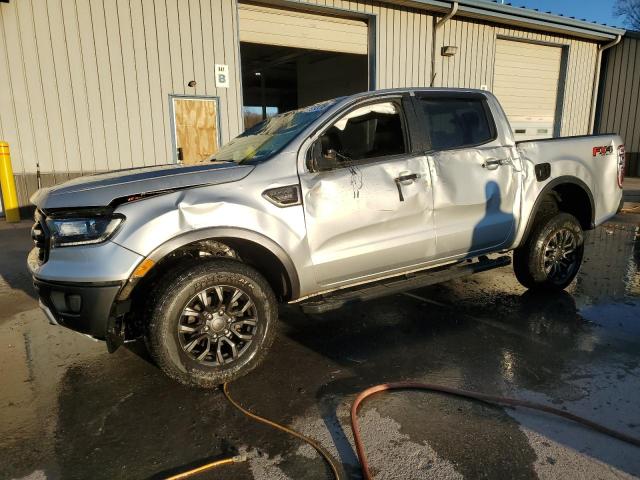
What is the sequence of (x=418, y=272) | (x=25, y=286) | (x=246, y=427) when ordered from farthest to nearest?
(x=25, y=286)
(x=418, y=272)
(x=246, y=427)

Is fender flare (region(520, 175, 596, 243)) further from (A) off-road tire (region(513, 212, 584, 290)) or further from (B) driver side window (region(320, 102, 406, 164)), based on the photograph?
(B) driver side window (region(320, 102, 406, 164))

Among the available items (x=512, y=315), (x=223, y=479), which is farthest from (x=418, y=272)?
(x=223, y=479)

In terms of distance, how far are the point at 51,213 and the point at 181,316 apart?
1.00 m

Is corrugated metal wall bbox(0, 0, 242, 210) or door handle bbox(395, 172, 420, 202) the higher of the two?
corrugated metal wall bbox(0, 0, 242, 210)

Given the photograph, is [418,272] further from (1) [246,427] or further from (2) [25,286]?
(2) [25,286]

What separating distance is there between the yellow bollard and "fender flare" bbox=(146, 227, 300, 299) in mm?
7428

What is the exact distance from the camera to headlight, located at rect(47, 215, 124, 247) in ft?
8.64

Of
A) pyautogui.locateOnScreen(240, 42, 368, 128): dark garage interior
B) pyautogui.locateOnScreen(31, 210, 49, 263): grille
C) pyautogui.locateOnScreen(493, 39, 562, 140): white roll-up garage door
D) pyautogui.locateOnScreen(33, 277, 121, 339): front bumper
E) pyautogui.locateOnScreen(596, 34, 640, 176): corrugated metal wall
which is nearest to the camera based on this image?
pyautogui.locateOnScreen(33, 277, 121, 339): front bumper

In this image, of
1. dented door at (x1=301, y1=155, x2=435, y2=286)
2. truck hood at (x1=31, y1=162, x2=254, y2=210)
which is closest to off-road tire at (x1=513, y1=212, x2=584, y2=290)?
dented door at (x1=301, y1=155, x2=435, y2=286)

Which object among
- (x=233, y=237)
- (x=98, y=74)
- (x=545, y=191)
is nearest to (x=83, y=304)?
(x=233, y=237)

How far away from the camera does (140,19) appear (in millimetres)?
8945

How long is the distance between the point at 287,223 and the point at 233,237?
0.37 metres

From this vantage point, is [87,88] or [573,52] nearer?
[87,88]

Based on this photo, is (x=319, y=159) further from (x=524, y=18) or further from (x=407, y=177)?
(x=524, y=18)
